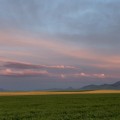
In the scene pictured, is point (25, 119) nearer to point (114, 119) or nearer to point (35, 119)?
point (35, 119)

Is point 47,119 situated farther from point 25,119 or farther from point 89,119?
point 89,119

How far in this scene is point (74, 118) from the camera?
3077 cm

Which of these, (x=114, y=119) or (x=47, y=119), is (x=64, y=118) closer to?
(x=47, y=119)

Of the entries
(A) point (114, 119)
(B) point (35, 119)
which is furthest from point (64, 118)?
(A) point (114, 119)

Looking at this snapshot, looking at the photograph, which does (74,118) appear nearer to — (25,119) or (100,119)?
(100,119)

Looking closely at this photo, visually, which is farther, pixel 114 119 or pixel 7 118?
pixel 7 118

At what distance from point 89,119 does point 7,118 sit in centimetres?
880

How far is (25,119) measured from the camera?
30.1 m

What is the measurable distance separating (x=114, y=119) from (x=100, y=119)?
4.55 ft

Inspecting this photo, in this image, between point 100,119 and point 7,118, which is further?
point 7,118

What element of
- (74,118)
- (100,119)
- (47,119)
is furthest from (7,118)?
(100,119)

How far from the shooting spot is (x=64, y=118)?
100ft

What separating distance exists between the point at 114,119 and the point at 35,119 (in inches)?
312

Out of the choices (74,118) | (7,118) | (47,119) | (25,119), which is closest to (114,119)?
(74,118)
